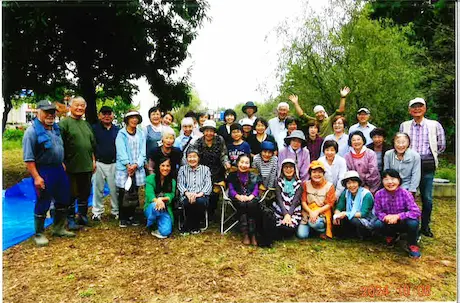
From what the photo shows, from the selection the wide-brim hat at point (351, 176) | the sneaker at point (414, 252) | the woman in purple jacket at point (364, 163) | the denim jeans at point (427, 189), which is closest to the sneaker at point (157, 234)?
the wide-brim hat at point (351, 176)

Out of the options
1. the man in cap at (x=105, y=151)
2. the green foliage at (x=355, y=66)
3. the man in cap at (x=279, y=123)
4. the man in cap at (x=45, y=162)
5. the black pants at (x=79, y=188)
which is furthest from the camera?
the green foliage at (x=355, y=66)

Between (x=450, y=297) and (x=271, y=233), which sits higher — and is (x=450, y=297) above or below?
below

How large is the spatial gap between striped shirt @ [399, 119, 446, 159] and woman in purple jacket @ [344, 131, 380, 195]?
1.74 feet

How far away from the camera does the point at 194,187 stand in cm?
455

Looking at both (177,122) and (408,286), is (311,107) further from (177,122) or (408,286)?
(177,122)

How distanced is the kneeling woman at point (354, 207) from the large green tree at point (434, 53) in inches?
183

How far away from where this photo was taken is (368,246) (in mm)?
4207

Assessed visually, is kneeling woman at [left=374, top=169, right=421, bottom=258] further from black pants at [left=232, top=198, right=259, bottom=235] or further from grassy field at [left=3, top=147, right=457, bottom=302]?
black pants at [left=232, top=198, right=259, bottom=235]

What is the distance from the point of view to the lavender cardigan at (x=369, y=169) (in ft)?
14.5

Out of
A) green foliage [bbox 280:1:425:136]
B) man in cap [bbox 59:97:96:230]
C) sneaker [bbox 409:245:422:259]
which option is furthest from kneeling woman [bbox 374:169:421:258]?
man in cap [bbox 59:97:96:230]

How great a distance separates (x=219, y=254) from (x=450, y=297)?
7.53 ft

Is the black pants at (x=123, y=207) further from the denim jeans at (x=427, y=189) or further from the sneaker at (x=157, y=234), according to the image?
the denim jeans at (x=427, y=189)

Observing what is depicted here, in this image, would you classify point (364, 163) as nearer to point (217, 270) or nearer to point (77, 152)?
point (217, 270)

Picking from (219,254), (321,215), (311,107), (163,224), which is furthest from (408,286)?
(311,107)
